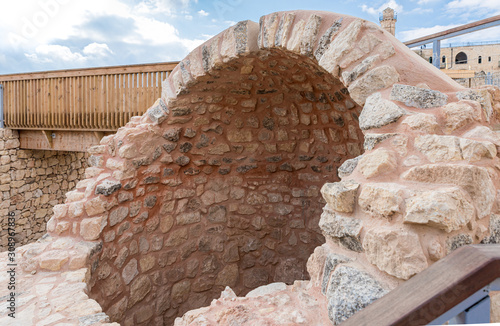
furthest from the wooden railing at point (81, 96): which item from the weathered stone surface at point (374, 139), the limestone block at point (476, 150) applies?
the limestone block at point (476, 150)

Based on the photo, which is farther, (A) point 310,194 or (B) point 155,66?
(B) point 155,66

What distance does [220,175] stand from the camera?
13.3 ft

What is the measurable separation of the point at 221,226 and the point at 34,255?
2091 millimetres

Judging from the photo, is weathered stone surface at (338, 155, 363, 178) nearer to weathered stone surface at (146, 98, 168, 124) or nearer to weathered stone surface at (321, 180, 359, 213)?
weathered stone surface at (321, 180, 359, 213)

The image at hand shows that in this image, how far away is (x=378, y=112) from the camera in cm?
167

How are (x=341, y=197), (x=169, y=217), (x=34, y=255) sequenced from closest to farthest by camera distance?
1. (x=341, y=197)
2. (x=34, y=255)
3. (x=169, y=217)

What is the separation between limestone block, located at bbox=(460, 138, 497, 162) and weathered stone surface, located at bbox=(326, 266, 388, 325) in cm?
69

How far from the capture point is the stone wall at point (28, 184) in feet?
22.2

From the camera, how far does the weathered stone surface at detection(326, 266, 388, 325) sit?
3.96 feet

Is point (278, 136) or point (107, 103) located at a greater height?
point (107, 103)

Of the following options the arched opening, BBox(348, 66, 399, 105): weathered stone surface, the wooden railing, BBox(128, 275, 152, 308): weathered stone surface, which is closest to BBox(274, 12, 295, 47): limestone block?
the arched opening

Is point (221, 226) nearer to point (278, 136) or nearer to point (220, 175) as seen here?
point (220, 175)

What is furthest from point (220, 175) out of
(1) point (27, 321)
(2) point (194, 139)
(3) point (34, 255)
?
(1) point (27, 321)

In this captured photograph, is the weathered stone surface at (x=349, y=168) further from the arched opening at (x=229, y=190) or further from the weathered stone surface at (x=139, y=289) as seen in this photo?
the weathered stone surface at (x=139, y=289)
